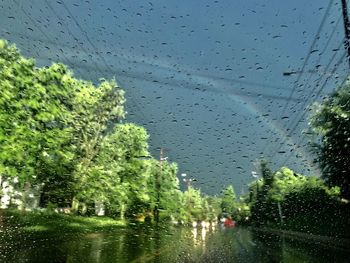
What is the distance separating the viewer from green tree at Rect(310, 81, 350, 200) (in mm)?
26969

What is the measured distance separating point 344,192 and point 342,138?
16.1ft

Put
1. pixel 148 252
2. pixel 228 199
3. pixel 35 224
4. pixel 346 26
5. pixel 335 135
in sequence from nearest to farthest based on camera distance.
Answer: pixel 148 252
pixel 346 26
pixel 35 224
pixel 335 135
pixel 228 199

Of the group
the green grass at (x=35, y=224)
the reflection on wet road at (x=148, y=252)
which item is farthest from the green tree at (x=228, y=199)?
the reflection on wet road at (x=148, y=252)

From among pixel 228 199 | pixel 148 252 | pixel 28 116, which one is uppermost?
pixel 228 199

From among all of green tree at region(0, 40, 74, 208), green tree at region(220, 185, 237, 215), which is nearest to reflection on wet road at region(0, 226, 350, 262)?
green tree at region(0, 40, 74, 208)

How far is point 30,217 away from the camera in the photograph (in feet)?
97.8

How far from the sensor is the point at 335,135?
27.7m

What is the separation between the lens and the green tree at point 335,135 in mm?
26969

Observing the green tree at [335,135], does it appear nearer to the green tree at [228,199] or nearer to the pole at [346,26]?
the pole at [346,26]

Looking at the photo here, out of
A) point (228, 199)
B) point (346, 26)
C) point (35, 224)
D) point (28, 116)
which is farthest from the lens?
point (228, 199)

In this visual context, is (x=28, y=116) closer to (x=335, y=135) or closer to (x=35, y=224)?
(x=35, y=224)

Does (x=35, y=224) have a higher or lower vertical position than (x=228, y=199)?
lower

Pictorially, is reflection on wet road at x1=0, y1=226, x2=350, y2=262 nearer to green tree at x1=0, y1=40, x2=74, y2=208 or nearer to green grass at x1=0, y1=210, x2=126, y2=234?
green grass at x1=0, y1=210, x2=126, y2=234

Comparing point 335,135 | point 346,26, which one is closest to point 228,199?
point 335,135
